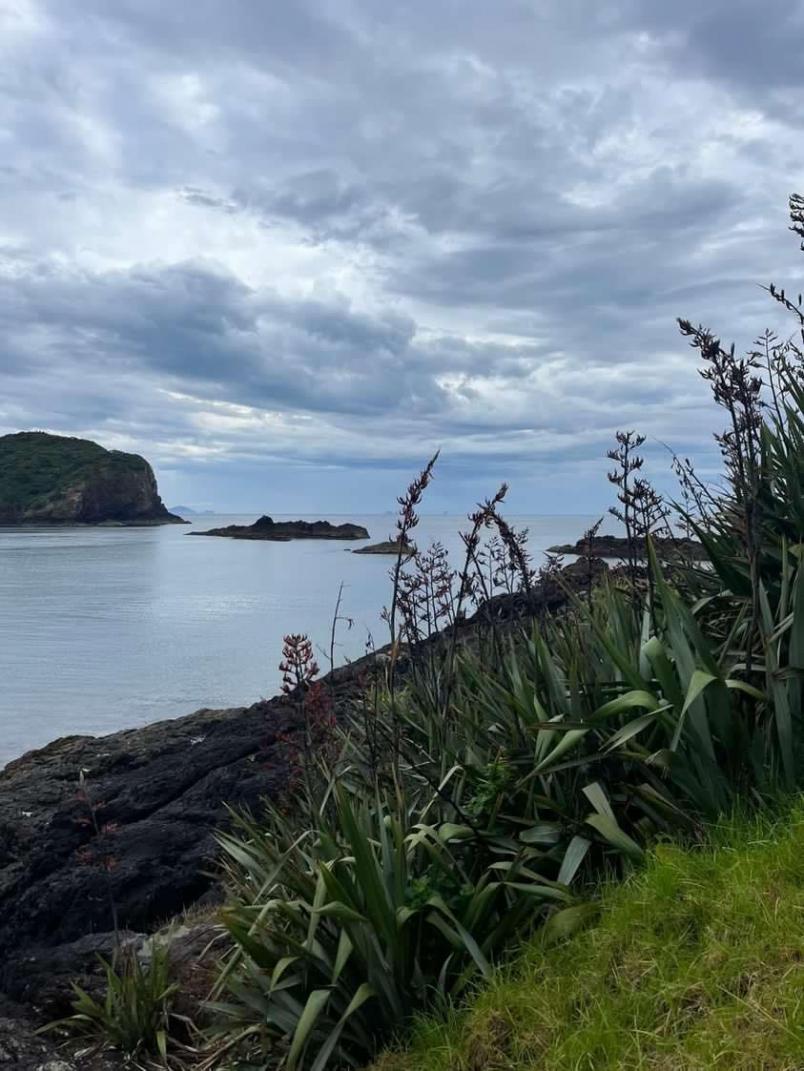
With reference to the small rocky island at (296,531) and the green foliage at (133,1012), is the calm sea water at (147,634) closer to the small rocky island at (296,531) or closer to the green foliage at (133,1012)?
the green foliage at (133,1012)

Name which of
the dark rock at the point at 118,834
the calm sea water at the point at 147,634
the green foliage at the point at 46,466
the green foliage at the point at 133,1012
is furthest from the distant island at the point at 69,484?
the green foliage at the point at 133,1012

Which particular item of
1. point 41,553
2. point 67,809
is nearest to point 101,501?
point 41,553

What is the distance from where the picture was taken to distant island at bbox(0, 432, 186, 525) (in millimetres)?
137500

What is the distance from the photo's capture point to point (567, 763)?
4.13 metres

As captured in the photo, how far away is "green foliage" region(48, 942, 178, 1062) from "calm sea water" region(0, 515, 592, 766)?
3482 mm

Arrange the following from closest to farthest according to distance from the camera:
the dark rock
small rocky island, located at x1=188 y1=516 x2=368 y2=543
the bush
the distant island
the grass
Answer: the grass
the bush
the dark rock
small rocky island, located at x1=188 y1=516 x2=368 y2=543
the distant island

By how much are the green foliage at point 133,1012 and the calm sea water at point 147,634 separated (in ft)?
11.4

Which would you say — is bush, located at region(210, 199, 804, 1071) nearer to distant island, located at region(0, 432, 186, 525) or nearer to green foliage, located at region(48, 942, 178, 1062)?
green foliage, located at region(48, 942, 178, 1062)

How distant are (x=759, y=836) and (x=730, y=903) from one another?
40 cm

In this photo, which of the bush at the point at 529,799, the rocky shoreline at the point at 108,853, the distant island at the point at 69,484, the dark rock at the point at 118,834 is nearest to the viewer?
the bush at the point at 529,799

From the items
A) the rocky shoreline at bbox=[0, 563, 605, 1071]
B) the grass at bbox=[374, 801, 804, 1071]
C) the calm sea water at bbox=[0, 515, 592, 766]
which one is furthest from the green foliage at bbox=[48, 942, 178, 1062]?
the calm sea water at bbox=[0, 515, 592, 766]

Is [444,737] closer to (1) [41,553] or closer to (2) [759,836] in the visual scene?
(2) [759,836]

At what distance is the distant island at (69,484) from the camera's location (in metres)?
138

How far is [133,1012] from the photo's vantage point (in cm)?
432
